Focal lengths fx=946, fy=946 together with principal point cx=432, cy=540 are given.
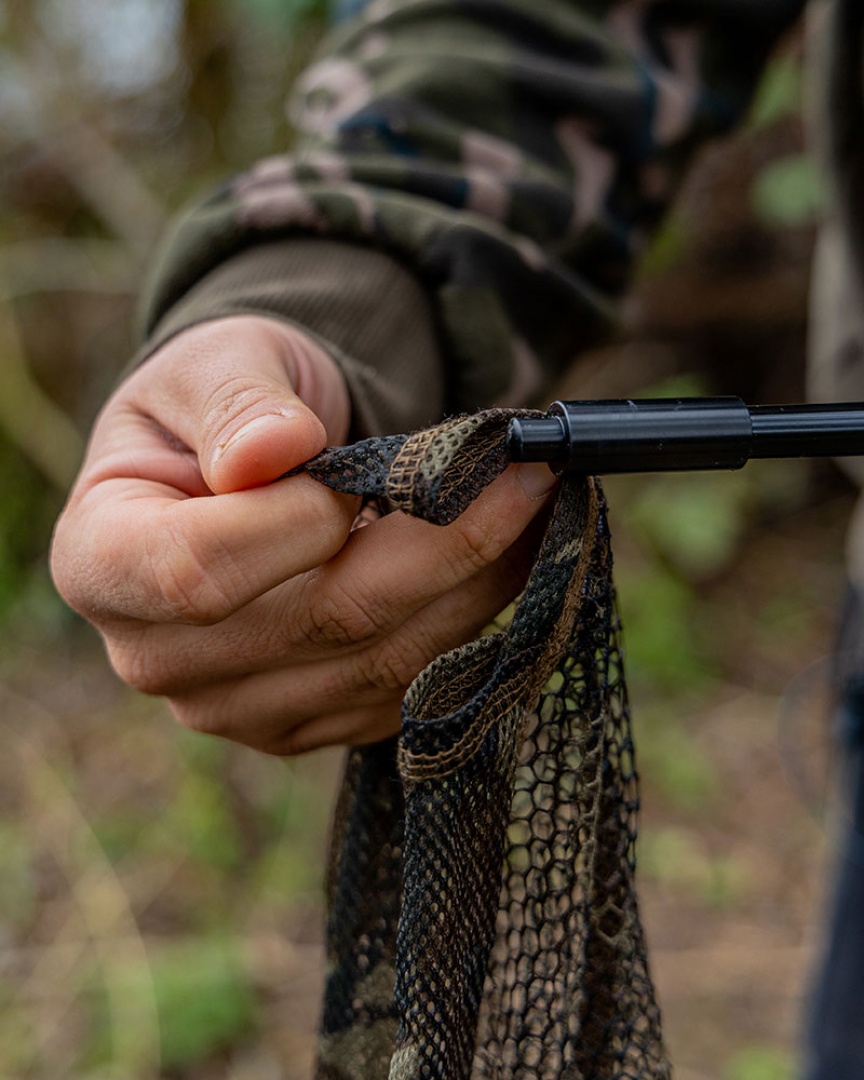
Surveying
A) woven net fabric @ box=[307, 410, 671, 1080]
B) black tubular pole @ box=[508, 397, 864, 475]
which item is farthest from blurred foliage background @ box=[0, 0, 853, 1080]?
black tubular pole @ box=[508, 397, 864, 475]

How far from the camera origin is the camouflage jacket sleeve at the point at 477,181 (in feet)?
Result: 3.69

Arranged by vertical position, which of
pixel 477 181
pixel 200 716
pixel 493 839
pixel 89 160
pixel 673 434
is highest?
pixel 89 160

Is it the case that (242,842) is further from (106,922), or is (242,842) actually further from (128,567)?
(128,567)

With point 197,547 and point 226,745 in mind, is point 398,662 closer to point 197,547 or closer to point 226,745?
point 197,547

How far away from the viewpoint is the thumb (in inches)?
28.5

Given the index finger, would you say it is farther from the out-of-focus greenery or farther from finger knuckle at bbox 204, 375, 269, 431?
the out-of-focus greenery

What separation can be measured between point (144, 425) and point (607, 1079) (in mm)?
735

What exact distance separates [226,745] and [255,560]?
7.39ft

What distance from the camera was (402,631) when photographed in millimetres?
799

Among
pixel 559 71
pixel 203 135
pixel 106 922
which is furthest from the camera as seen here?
pixel 203 135

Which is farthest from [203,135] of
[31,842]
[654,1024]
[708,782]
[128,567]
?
[654,1024]

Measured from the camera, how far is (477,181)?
1195 millimetres

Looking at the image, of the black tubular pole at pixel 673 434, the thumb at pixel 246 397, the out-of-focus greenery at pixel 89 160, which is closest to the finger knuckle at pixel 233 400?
the thumb at pixel 246 397

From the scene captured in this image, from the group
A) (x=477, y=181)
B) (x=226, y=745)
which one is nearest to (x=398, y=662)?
(x=477, y=181)
